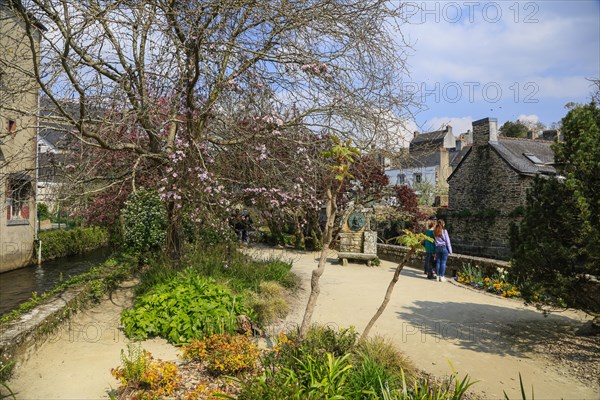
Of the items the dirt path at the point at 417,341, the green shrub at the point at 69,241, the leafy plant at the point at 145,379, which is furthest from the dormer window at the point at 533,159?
the green shrub at the point at 69,241

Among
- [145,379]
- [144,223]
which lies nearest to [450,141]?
[144,223]

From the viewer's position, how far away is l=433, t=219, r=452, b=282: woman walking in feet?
33.4

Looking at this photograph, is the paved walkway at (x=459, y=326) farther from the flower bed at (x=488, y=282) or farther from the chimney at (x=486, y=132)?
the chimney at (x=486, y=132)

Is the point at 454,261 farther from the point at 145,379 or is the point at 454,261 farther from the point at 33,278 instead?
the point at 33,278

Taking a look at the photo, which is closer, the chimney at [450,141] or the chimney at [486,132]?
the chimney at [486,132]

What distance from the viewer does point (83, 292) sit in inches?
275

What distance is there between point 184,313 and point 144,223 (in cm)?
539

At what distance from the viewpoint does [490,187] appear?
2188 centimetres

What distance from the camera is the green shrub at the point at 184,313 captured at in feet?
17.3

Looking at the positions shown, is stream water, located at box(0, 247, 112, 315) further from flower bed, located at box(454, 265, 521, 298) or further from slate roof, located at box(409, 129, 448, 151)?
flower bed, located at box(454, 265, 521, 298)

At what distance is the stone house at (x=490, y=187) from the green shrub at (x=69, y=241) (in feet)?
62.6

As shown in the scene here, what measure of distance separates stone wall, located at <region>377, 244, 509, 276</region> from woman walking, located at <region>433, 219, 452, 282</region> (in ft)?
1.95

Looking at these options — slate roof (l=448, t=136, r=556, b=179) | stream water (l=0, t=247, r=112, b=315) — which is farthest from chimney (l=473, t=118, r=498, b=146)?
stream water (l=0, t=247, r=112, b=315)

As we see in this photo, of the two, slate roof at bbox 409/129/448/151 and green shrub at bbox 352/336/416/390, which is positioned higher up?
slate roof at bbox 409/129/448/151
